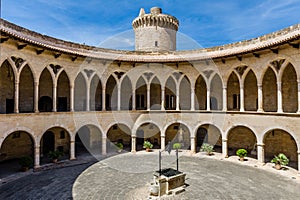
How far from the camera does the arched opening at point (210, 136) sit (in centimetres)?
2397

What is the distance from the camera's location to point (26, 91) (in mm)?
19703

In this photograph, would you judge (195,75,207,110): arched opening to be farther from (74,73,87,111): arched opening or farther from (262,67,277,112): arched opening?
(74,73,87,111): arched opening

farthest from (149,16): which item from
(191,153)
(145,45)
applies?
(191,153)

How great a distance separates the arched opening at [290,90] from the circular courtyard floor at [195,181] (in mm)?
6296

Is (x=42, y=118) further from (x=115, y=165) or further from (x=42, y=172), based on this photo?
(x=115, y=165)

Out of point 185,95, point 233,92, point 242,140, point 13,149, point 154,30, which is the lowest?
point 13,149

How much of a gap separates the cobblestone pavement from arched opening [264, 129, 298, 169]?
14.8 feet

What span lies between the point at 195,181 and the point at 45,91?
15771mm

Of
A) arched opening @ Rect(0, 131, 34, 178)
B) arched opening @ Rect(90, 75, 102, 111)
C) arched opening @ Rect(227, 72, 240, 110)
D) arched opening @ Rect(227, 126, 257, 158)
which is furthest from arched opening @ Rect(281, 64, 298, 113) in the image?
arched opening @ Rect(0, 131, 34, 178)

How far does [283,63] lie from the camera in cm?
1563

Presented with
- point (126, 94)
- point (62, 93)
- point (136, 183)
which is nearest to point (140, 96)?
point (126, 94)

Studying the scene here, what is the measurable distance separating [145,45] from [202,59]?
485 inches

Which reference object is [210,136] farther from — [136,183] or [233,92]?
[136,183]

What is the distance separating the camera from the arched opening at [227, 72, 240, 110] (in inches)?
894
